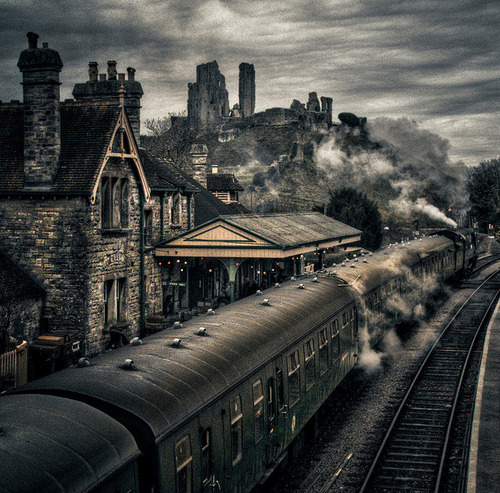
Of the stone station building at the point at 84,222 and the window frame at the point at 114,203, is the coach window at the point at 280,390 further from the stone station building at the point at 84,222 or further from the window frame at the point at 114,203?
the window frame at the point at 114,203

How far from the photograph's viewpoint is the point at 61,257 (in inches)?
736

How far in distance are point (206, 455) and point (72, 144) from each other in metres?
14.1

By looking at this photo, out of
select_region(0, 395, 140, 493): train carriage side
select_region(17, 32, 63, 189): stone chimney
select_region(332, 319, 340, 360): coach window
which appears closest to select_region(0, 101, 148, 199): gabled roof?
select_region(17, 32, 63, 189): stone chimney

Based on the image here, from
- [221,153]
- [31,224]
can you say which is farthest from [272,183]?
[31,224]

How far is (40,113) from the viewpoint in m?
18.7

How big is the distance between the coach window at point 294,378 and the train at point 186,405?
3 centimetres

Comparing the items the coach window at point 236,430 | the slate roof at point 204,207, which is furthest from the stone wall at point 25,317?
the slate roof at point 204,207

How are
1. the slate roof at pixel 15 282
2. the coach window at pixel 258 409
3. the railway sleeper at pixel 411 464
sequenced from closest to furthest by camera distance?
1. the coach window at pixel 258 409
2. the railway sleeper at pixel 411 464
3. the slate roof at pixel 15 282

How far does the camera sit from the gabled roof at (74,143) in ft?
61.2

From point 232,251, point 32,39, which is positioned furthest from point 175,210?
point 32,39

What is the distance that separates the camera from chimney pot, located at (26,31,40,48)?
1877cm

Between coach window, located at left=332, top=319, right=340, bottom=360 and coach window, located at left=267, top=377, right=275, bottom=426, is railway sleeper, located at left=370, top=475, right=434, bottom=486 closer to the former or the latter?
coach window, located at left=267, top=377, right=275, bottom=426

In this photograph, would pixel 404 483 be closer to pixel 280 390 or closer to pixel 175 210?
pixel 280 390

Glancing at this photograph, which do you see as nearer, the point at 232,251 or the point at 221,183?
the point at 232,251
